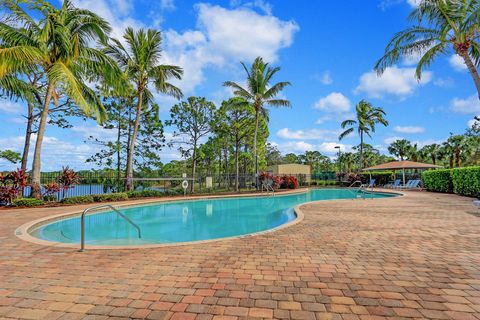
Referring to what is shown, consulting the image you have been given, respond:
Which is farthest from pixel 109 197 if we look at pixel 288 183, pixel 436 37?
pixel 436 37

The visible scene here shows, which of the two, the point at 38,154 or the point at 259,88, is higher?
the point at 259,88

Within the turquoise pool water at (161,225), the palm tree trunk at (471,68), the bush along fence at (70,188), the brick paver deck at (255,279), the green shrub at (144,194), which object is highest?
the palm tree trunk at (471,68)

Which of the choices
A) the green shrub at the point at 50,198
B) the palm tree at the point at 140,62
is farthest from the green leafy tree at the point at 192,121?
the green shrub at the point at 50,198

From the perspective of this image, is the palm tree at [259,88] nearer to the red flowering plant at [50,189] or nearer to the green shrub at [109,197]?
the green shrub at [109,197]

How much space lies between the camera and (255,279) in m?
2.81

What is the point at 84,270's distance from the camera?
10.3 ft

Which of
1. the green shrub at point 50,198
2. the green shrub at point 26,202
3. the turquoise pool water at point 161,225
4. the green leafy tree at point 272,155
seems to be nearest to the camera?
the turquoise pool water at point 161,225

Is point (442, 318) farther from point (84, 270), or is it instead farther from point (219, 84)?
point (219, 84)

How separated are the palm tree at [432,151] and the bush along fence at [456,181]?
60.7 feet

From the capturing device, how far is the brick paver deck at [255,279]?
2158 mm

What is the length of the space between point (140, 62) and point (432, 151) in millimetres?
36716

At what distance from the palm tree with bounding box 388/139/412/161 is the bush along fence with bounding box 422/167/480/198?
19883 millimetres

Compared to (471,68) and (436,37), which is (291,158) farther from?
(471,68)

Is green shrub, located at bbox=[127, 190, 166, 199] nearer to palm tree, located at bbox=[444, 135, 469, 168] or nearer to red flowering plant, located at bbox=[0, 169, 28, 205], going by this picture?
red flowering plant, located at bbox=[0, 169, 28, 205]
